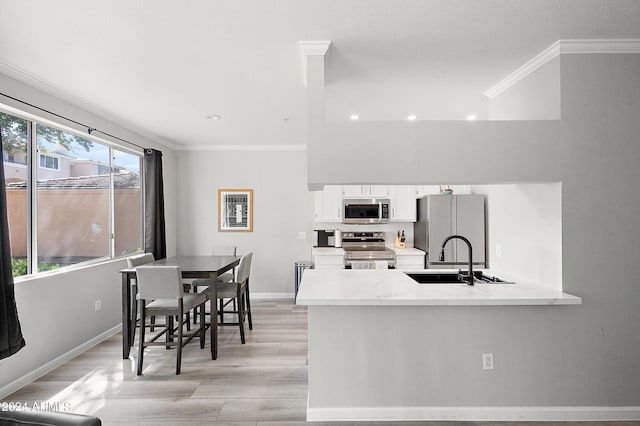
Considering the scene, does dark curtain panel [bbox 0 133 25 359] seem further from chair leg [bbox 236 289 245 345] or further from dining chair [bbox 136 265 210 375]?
chair leg [bbox 236 289 245 345]

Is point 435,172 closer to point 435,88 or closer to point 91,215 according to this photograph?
point 435,88

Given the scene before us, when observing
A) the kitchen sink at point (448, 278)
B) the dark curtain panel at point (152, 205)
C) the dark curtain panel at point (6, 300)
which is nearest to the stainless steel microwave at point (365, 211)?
the kitchen sink at point (448, 278)

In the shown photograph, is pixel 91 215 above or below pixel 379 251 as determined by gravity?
above

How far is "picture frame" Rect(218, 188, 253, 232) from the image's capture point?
535 centimetres

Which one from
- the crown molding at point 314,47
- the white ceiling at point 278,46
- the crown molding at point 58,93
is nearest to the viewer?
the white ceiling at point 278,46

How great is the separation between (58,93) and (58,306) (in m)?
1.96

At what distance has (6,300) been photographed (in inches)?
92.8

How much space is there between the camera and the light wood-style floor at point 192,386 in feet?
7.38

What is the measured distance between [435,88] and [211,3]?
2.01 metres

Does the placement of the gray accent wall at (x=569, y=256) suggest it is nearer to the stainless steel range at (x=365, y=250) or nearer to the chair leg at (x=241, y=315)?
the chair leg at (x=241, y=315)

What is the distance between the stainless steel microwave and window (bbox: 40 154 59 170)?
3454mm

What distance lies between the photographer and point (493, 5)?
175 cm

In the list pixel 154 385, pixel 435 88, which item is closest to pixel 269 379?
pixel 154 385

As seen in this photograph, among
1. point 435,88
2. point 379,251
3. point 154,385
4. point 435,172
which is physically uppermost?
point 435,88
